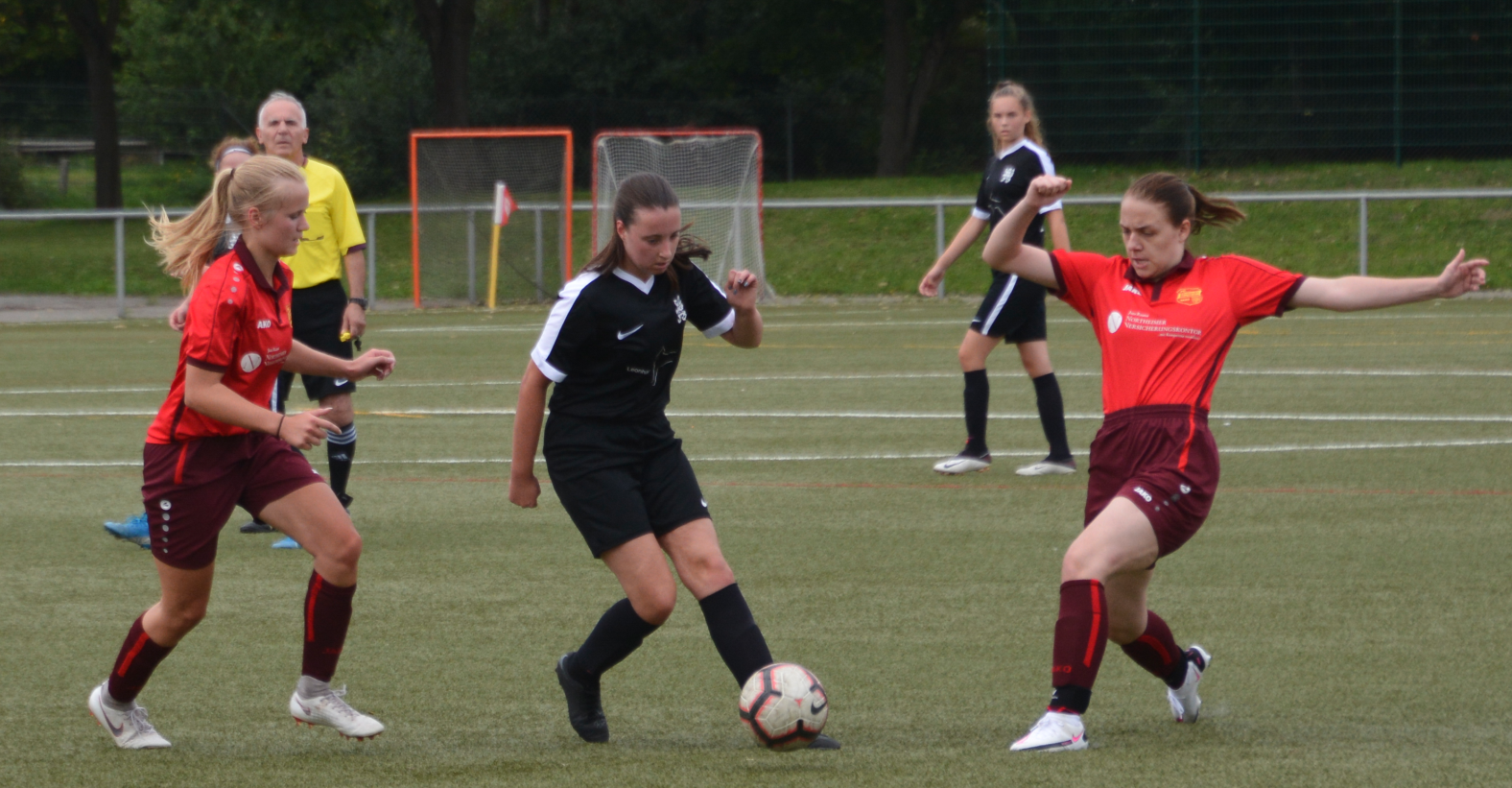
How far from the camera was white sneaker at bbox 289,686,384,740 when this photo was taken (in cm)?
457

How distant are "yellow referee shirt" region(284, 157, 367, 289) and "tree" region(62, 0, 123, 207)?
26601 millimetres

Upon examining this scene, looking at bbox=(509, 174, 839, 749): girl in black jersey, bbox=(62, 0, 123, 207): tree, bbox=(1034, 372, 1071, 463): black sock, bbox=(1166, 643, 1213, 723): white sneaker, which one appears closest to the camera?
bbox=(509, 174, 839, 749): girl in black jersey

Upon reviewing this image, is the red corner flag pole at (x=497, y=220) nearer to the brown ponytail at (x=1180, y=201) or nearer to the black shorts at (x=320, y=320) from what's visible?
the black shorts at (x=320, y=320)

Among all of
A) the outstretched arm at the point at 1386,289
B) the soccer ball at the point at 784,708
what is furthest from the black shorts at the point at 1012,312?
the soccer ball at the point at 784,708

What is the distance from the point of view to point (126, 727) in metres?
4.61

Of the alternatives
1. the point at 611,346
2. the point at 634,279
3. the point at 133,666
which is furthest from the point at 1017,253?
the point at 133,666

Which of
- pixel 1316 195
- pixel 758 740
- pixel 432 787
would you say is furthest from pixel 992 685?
pixel 1316 195

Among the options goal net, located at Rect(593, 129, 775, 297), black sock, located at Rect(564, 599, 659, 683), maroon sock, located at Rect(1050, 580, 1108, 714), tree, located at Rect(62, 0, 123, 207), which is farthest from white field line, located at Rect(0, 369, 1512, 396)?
tree, located at Rect(62, 0, 123, 207)

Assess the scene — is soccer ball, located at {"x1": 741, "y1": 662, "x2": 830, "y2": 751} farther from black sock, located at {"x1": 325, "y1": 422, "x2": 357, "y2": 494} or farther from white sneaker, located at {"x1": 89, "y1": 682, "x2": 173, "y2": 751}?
black sock, located at {"x1": 325, "y1": 422, "x2": 357, "y2": 494}

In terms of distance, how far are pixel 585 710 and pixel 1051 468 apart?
5029 millimetres

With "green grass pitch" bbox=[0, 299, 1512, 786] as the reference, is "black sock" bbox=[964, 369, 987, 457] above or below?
above

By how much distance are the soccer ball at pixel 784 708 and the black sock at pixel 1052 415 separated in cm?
513

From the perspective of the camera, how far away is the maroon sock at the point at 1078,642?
430 cm

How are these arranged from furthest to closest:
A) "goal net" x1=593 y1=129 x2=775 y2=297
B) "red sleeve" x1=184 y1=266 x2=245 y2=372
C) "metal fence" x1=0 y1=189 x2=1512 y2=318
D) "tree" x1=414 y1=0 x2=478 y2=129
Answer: "tree" x1=414 y1=0 x2=478 y2=129 → "goal net" x1=593 y1=129 x2=775 y2=297 → "metal fence" x1=0 y1=189 x2=1512 y2=318 → "red sleeve" x1=184 y1=266 x2=245 y2=372
